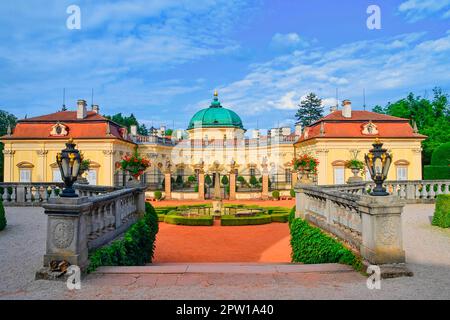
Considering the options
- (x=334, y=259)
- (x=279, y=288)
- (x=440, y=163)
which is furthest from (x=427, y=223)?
(x=440, y=163)

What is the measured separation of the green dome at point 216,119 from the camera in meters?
54.8

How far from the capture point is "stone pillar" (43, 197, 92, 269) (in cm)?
552

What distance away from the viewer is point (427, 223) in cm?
1109

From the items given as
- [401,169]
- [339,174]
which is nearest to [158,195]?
[339,174]

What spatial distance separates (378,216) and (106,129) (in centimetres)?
3344

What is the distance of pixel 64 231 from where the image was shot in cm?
557

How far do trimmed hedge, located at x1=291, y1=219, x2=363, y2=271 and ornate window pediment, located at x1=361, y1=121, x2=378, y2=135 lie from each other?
27747 millimetres

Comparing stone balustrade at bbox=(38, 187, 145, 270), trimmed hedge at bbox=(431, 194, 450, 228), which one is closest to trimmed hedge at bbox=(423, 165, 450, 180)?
trimmed hedge at bbox=(431, 194, 450, 228)

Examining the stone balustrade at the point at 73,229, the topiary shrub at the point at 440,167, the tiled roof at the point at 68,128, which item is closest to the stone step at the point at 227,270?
the stone balustrade at the point at 73,229

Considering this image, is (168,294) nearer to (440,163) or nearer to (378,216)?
(378,216)

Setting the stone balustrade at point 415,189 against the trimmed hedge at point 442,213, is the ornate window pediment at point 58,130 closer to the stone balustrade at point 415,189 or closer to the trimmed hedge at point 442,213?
the stone balustrade at point 415,189

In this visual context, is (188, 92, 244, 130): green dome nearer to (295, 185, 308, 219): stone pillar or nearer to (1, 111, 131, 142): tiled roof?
(1, 111, 131, 142): tiled roof

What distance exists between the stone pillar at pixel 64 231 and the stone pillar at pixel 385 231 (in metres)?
4.63
